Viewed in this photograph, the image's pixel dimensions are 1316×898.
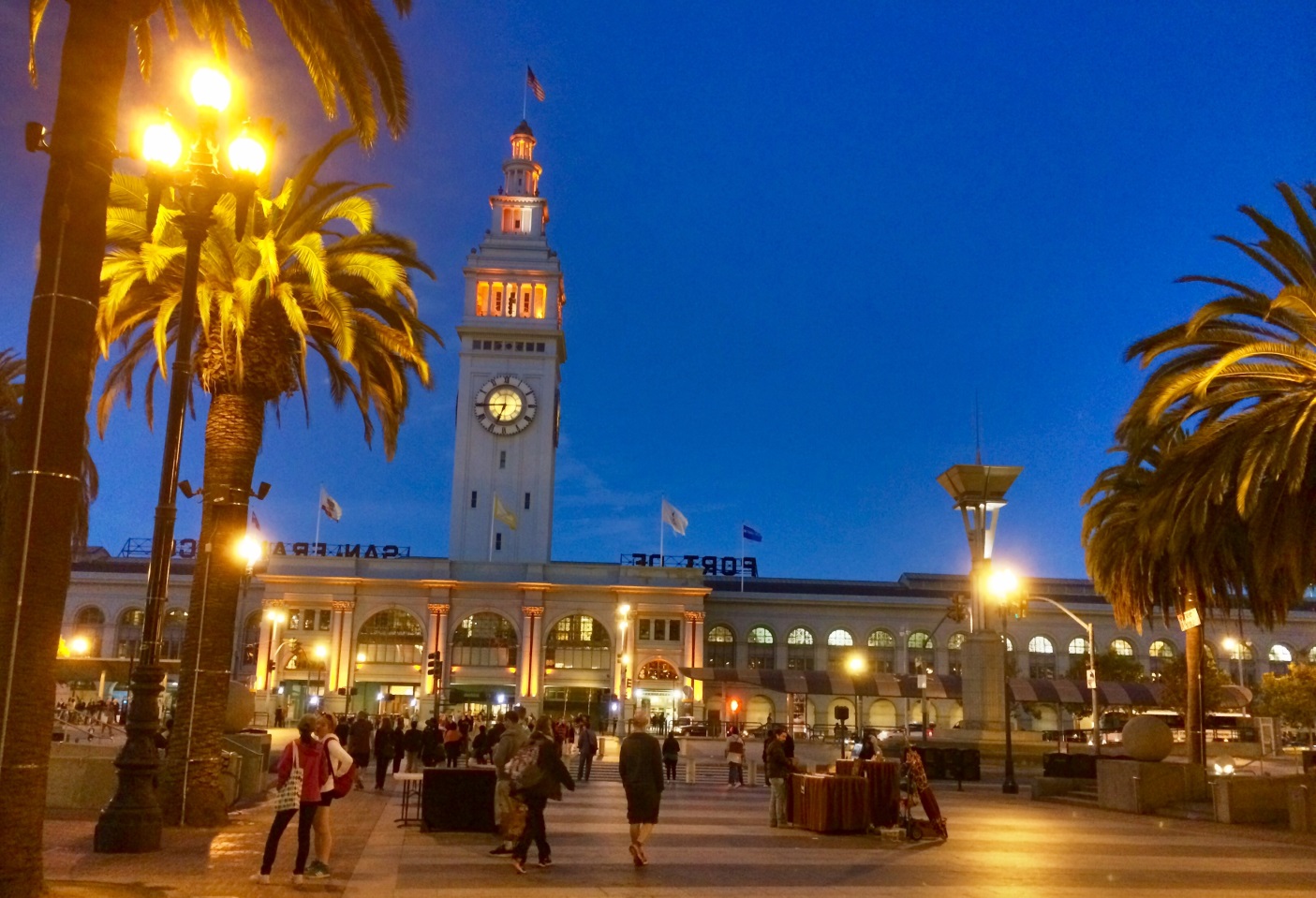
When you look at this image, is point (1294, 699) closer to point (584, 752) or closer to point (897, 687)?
point (897, 687)

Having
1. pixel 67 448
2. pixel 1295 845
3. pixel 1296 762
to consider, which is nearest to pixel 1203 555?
pixel 1295 845

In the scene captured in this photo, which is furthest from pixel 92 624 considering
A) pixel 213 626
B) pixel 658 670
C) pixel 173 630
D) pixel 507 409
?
pixel 213 626

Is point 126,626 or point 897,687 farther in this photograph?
point 126,626

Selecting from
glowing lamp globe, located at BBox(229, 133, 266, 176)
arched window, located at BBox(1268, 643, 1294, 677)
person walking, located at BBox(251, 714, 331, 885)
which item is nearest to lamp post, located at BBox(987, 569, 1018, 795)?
person walking, located at BBox(251, 714, 331, 885)

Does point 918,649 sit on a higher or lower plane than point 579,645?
higher

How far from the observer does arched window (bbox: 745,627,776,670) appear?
318 ft

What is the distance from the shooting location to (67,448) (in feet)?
33.0

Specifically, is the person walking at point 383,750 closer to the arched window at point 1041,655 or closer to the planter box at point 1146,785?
the planter box at point 1146,785

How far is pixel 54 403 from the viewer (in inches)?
394

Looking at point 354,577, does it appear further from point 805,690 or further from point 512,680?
point 805,690

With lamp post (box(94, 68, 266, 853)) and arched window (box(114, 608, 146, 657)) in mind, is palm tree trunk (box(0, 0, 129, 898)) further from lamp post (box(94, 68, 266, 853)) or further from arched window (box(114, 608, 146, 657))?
arched window (box(114, 608, 146, 657))

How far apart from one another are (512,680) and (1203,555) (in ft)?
208

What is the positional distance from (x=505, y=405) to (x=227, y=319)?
7266 cm

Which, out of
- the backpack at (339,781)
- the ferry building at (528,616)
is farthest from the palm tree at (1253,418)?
the ferry building at (528,616)
